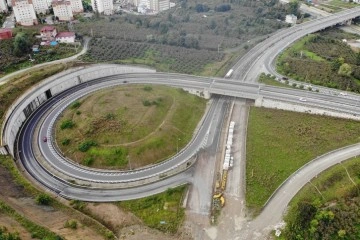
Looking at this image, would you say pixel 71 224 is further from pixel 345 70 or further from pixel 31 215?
pixel 345 70

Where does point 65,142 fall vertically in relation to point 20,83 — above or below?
below

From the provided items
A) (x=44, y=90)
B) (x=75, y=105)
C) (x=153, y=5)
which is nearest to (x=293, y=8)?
(x=153, y=5)

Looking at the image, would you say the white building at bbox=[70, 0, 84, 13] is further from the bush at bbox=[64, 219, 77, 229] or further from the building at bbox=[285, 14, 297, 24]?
the bush at bbox=[64, 219, 77, 229]

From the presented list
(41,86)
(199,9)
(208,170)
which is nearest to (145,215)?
(208,170)

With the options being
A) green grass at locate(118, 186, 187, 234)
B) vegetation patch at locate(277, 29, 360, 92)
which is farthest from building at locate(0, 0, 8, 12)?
green grass at locate(118, 186, 187, 234)

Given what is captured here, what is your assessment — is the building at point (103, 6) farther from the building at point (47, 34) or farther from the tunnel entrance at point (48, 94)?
the tunnel entrance at point (48, 94)

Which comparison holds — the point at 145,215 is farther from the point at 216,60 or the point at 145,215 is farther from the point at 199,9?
the point at 199,9

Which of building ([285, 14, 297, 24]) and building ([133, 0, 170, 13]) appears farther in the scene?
building ([133, 0, 170, 13])
